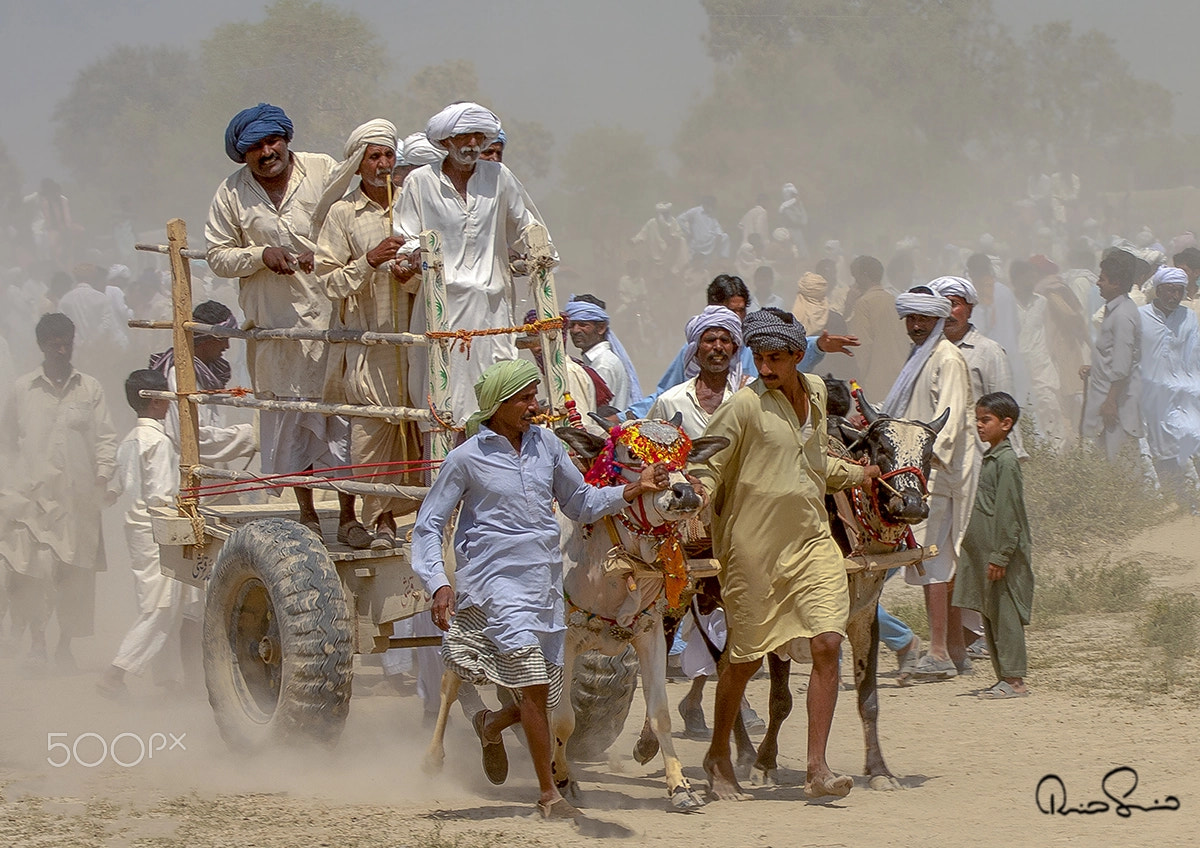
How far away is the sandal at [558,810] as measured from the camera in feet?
22.5

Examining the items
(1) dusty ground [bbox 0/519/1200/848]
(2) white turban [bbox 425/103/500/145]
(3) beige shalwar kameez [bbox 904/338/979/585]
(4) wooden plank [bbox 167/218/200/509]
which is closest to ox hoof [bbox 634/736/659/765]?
(1) dusty ground [bbox 0/519/1200/848]

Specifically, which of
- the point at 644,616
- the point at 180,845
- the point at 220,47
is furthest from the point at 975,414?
the point at 220,47

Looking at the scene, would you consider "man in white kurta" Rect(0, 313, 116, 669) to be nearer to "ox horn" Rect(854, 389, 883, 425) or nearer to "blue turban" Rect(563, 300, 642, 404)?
"blue turban" Rect(563, 300, 642, 404)

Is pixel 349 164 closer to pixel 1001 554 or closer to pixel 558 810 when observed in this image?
pixel 558 810

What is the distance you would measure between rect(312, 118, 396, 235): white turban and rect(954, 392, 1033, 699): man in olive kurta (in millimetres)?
3973

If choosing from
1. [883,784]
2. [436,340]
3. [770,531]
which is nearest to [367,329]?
[436,340]

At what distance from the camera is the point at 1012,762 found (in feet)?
27.3

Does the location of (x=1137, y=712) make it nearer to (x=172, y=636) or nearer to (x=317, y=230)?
(x=317, y=230)

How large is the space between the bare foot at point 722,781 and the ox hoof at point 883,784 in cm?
64

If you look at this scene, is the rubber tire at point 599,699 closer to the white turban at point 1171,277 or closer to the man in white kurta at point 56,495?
the man in white kurta at point 56,495

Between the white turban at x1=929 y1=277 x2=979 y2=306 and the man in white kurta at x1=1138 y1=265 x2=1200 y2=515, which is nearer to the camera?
the white turban at x1=929 y1=277 x2=979 y2=306

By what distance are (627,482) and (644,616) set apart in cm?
67
